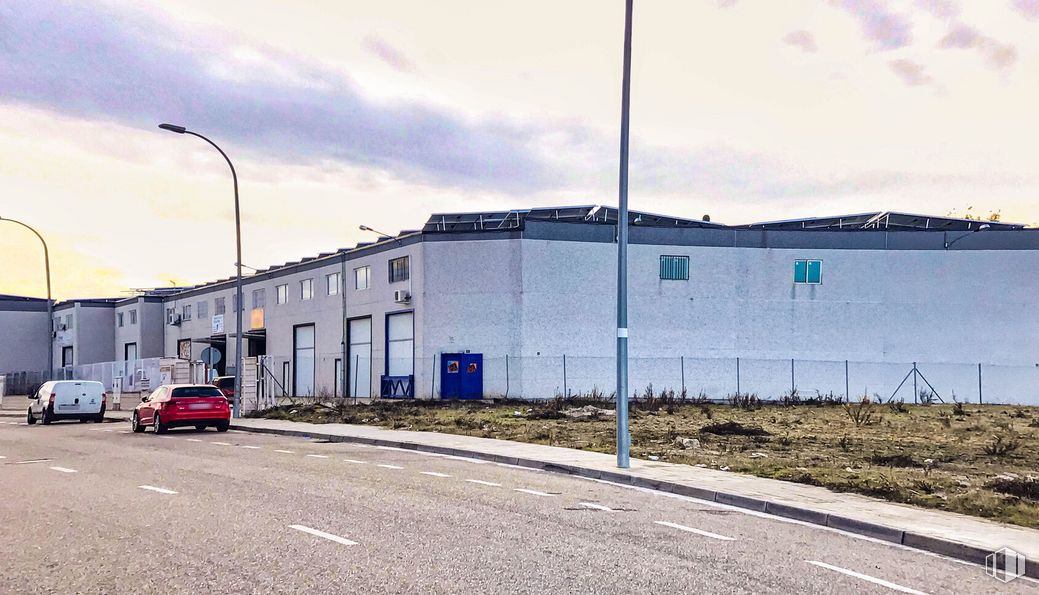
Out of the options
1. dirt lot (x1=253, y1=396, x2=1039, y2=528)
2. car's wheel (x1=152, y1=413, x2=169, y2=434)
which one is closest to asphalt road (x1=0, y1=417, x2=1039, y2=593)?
dirt lot (x1=253, y1=396, x2=1039, y2=528)

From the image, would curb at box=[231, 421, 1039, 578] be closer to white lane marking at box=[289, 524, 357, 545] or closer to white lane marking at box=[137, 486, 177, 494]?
white lane marking at box=[289, 524, 357, 545]

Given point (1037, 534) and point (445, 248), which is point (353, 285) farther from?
point (1037, 534)

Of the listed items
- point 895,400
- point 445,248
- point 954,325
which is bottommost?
point 895,400

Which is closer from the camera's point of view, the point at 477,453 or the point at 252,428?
the point at 477,453

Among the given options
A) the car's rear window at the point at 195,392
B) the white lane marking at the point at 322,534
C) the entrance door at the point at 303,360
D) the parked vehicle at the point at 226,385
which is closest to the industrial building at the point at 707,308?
the parked vehicle at the point at 226,385

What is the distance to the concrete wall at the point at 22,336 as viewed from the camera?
8581cm

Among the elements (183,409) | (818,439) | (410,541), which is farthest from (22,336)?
(410,541)

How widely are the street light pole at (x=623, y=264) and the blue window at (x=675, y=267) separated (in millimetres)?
30579

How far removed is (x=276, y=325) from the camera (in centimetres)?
6166

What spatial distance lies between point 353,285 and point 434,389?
422 inches

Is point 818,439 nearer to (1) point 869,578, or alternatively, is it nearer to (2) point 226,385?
(1) point 869,578

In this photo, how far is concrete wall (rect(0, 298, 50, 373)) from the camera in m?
85.8

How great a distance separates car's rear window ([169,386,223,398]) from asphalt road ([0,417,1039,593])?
433 inches

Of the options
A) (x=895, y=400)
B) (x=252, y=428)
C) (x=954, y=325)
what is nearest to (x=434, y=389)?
(x=252, y=428)
